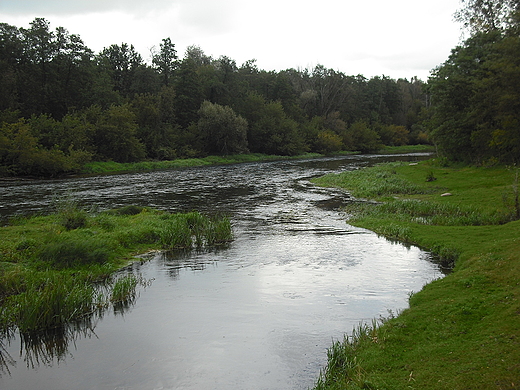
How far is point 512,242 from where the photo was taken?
502 inches

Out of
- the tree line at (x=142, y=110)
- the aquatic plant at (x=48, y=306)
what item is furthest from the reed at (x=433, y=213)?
the tree line at (x=142, y=110)

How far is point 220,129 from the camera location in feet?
285

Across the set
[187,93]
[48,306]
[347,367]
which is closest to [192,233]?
[48,306]

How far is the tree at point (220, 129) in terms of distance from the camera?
85425 mm

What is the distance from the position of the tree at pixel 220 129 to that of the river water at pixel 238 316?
66.7 m

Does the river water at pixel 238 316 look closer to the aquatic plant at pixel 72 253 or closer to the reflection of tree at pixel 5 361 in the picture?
the reflection of tree at pixel 5 361

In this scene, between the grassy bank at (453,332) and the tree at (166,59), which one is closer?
the grassy bank at (453,332)

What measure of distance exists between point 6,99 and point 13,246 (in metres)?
61.6

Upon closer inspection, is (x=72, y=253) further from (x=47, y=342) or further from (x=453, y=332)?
(x=453, y=332)

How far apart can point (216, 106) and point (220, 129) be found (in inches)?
199

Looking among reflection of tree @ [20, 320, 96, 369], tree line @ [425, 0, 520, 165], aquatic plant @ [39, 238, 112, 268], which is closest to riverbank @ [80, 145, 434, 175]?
tree line @ [425, 0, 520, 165]

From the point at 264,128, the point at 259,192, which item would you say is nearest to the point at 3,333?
the point at 259,192

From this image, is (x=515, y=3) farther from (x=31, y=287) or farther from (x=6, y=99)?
(x=6, y=99)

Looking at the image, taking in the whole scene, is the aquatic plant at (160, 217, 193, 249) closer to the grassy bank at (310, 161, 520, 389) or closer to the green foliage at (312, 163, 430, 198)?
the grassy bank at (310, 161, 520, 389)
